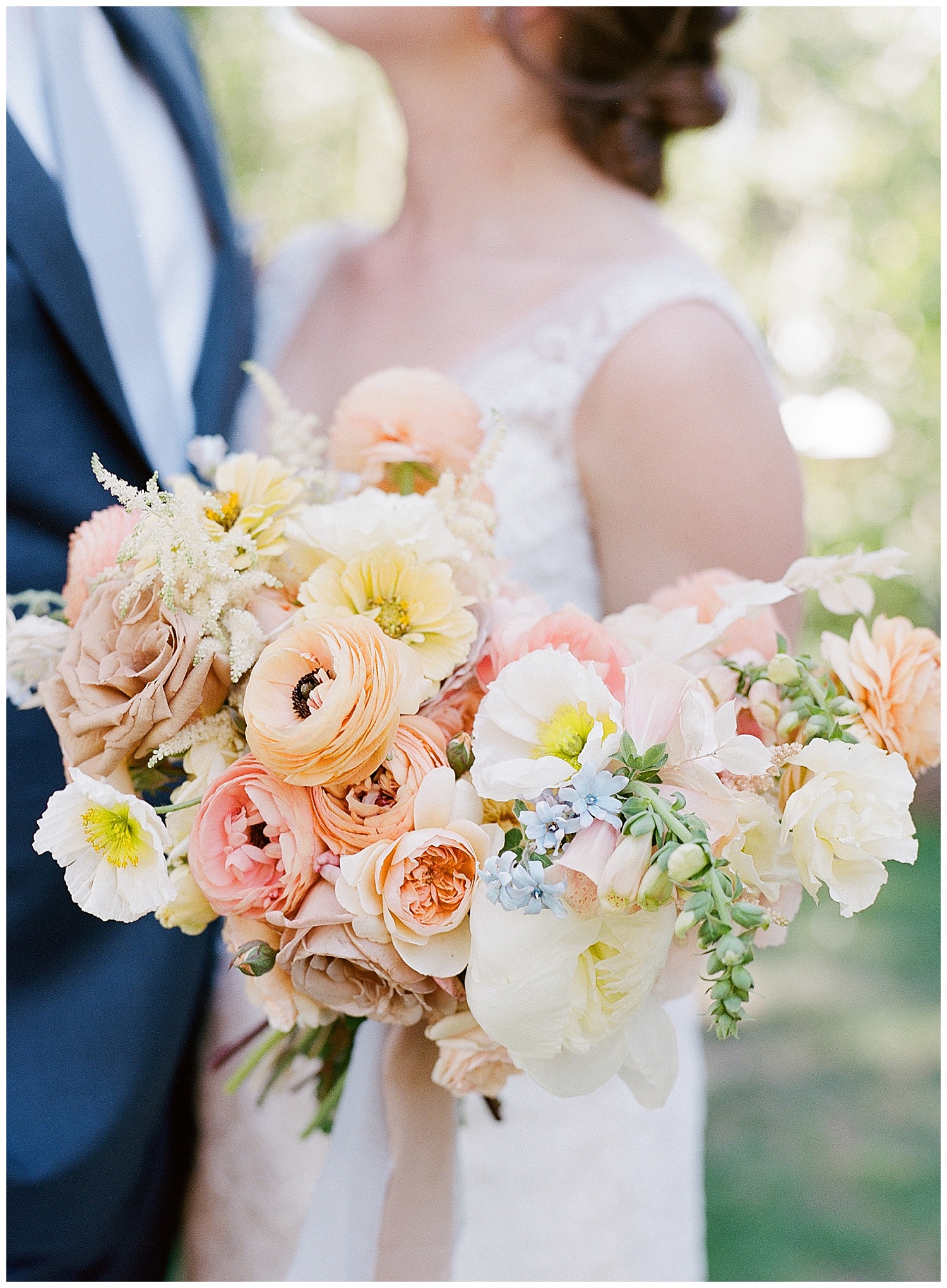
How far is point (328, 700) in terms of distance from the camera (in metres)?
0.55

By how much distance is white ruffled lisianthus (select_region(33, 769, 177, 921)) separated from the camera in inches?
22.8

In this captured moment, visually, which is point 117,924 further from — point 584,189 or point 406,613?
point 584,189

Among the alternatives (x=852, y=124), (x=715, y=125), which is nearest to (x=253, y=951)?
(x=715, y=125)

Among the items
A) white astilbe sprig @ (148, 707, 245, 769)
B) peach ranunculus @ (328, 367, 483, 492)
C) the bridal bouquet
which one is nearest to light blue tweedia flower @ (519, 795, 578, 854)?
the bridal bouquet

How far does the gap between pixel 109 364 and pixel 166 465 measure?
14 cm

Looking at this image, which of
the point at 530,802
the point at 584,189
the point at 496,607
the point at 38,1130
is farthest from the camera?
the point at 584,189

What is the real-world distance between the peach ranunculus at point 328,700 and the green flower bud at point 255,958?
11 cm

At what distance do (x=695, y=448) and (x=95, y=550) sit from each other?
61 centimetres

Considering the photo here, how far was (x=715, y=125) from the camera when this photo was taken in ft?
3.98

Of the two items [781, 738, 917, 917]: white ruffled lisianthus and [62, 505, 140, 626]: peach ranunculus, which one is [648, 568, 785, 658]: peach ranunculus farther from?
[62, 505, 140, 626]: peach ranunculus

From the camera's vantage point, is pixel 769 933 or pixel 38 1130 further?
pixel 38 1130

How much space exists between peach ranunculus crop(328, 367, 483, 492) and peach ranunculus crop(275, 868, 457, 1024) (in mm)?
329

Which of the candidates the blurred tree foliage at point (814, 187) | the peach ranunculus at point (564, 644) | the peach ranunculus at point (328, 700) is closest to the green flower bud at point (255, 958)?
the peach ranunculus at point (328, 700)

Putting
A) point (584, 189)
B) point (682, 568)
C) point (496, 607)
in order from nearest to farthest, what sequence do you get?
1. point (496, 607)
2. point (682, 568)
3. point (584, 189)
